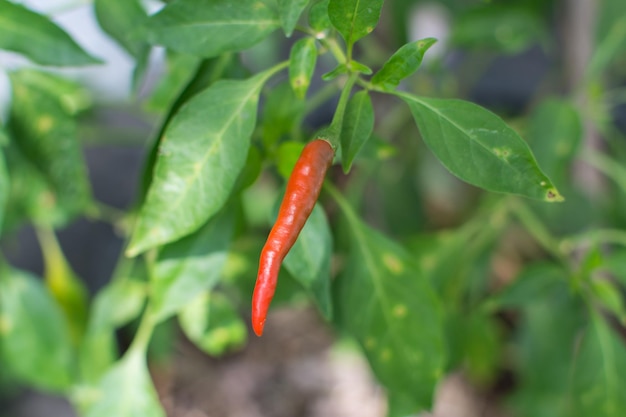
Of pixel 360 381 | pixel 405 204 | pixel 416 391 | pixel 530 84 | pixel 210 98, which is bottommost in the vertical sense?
pixel 360 381

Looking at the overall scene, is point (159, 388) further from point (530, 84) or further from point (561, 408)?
point (530, 84)

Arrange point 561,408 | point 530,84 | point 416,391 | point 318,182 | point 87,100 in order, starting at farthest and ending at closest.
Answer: point 530,84
point 561,408
point 87,100
point 416,391
point 318,182

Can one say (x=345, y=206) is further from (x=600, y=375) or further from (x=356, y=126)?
(x=600, y=375)

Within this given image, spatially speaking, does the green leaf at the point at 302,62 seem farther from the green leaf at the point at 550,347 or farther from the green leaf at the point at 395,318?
the green leaf at the point at 550,347

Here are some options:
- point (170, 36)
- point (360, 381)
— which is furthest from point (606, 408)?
point (360, 381)

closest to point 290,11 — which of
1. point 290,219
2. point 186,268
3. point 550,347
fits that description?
point 290,219

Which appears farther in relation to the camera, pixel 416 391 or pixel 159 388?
pixel 159 388

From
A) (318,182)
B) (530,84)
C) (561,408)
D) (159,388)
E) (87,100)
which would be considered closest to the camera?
(318,182)
